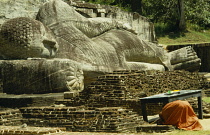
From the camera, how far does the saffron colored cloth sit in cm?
753

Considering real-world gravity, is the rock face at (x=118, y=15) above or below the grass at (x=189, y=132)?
above

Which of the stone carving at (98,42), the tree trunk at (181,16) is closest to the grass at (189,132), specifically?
the stone carving at (98,42)

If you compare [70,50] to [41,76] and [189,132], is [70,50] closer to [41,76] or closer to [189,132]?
[41,76]

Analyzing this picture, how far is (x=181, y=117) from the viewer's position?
758cm

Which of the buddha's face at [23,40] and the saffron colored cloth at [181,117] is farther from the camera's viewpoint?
the buddha's face at [23,40]

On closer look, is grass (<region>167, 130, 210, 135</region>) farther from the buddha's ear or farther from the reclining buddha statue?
the buddha's ear

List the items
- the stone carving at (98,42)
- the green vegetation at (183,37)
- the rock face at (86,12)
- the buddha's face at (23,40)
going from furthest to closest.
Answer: the green vegetation at (183,37), the rock face at (86,12), the stone carving at (98,42), the buddha's face at (23,40)

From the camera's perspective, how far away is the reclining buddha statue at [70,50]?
9.38 metres

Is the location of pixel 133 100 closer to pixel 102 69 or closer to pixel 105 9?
pixel 102 69

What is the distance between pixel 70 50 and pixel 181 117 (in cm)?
424

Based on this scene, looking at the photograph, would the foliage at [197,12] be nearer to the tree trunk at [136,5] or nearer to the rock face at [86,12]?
the tree trunk at [136,5]

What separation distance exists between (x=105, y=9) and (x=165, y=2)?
39.1 feet

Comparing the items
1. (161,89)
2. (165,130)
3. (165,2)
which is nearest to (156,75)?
(161,89)

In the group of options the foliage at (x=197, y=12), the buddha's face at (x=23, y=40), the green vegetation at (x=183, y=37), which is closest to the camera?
the buddha's face at (x=23, y=40)
